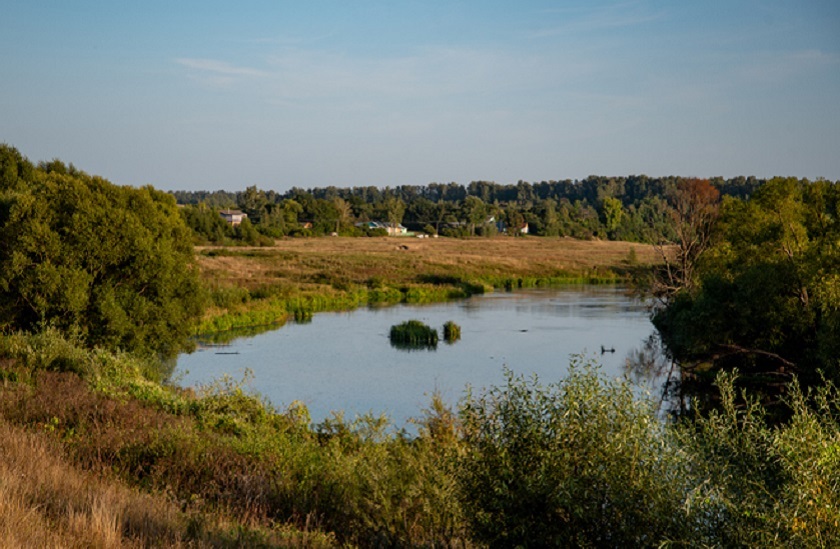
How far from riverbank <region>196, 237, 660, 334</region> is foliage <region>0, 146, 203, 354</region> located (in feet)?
43.9

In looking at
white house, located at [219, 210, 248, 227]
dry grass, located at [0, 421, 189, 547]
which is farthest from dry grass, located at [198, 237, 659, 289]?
dry grass, located at [0, 421, 189, 547]

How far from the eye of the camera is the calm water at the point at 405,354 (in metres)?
24.1

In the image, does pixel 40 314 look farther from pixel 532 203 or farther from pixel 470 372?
pixel 532 203

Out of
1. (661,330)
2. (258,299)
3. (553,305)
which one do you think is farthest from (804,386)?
(258,299)

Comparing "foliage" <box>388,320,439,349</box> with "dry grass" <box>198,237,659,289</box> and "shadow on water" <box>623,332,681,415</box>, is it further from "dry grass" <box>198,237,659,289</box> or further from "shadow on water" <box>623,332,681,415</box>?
"dry grass" <box>198,237,659,289</box>

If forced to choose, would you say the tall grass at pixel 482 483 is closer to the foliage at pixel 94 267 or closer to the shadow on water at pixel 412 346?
the foliage at pixel 94 267

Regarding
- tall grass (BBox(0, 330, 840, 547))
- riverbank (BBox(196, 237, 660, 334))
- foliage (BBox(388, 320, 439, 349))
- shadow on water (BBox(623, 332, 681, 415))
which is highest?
tall grass (BBox(0, 330, 840, 547))

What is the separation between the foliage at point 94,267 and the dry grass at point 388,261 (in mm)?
22418

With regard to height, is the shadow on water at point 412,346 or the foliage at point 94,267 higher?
the foliage at point 94,267

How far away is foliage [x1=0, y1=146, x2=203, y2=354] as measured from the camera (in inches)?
828

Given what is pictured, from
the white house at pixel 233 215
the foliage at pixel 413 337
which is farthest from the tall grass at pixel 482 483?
the white house at pixel 233 215

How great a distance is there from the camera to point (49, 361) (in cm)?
1534

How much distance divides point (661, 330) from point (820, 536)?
32.7m

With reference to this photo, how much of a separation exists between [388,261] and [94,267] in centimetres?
4699
